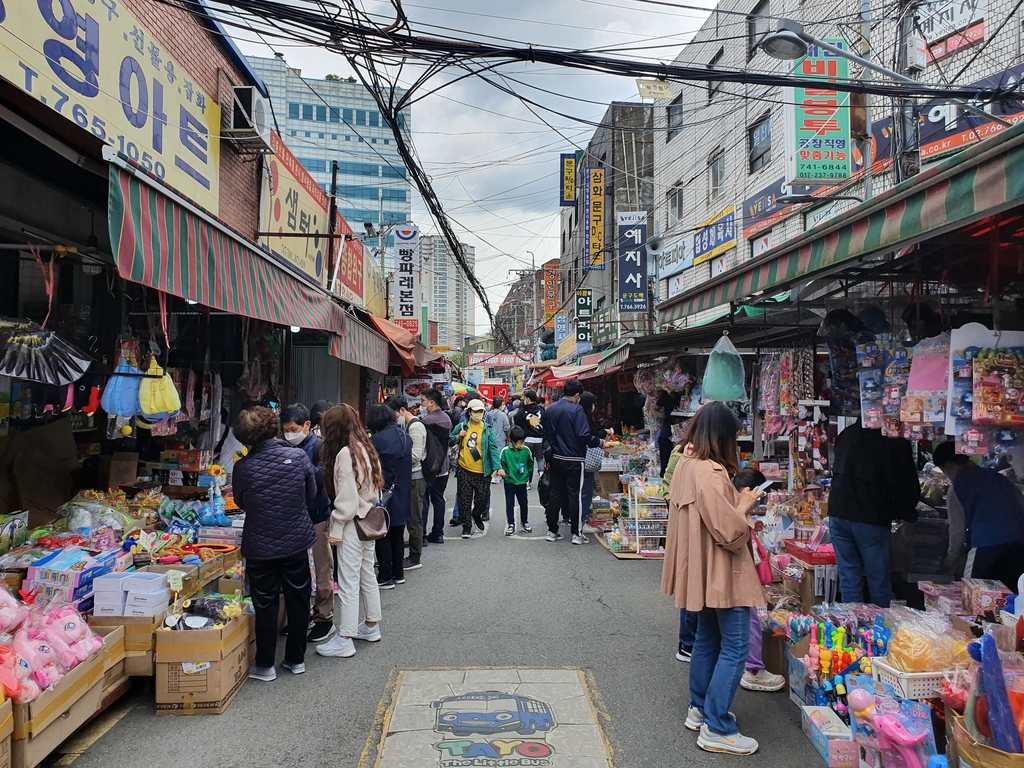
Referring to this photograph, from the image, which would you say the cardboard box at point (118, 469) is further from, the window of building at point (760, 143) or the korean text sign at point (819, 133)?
the window of building at point (760, 143)

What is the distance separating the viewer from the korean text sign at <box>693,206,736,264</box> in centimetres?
1608

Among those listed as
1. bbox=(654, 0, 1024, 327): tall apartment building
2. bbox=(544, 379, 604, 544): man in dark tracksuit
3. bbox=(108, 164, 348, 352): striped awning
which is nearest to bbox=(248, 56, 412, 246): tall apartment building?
bbox=(654, 0, 1024, 327): tall apartment building

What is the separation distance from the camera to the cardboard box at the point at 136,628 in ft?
13.0

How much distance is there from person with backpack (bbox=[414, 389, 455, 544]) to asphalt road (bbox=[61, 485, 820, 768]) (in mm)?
1326

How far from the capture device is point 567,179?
25.5 meters

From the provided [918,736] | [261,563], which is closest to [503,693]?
[261,563]

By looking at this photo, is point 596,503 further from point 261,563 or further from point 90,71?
point 90,71

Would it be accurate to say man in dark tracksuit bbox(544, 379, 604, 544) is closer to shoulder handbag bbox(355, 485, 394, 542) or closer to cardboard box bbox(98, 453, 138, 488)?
shoulder handbag bbox(355, 485, 394, 542)

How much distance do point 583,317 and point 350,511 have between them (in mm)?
22352

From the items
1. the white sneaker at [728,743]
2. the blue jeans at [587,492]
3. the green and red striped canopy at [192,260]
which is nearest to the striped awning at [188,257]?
the green and red striped canopy at [192,260]

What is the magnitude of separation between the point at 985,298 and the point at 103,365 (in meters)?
7.81

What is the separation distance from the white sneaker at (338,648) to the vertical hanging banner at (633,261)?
14.4 meters

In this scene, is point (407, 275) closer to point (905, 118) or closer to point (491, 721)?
point (905, 118)

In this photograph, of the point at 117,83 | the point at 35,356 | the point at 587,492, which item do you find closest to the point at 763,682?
the point at 587,492
